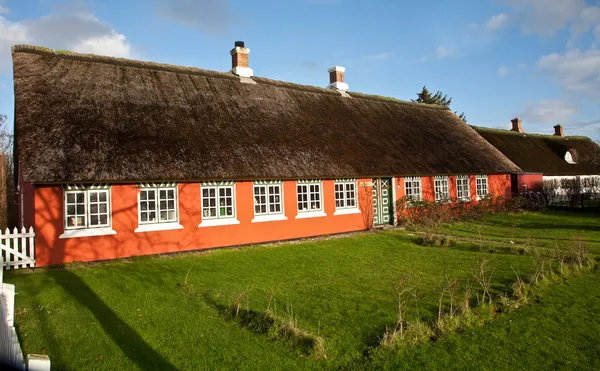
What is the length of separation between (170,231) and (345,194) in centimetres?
732

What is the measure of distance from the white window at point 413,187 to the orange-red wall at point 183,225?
8.35 feet

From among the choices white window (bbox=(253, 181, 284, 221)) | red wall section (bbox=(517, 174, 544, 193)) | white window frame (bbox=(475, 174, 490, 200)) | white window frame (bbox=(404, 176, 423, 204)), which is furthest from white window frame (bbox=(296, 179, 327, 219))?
red wall section (bbox=(517, 174, 544, 193))

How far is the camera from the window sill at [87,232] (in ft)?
37.4

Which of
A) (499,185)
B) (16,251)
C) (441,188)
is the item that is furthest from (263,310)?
(499,185)

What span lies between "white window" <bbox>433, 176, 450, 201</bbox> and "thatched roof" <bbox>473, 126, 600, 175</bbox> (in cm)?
1122

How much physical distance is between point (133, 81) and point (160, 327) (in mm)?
10760

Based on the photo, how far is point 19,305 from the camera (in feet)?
25.0

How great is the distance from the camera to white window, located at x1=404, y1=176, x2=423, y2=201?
63.7ft

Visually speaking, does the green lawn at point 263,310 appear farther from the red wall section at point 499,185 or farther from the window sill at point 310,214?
the red wall section at point 499,185

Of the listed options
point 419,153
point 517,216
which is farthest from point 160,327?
point 517,216

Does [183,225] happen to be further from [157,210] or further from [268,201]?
[268,201]

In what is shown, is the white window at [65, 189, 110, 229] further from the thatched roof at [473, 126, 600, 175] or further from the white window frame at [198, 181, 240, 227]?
the thatched roof at [473, 126, 600, 175]

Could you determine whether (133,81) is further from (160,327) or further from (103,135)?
(160,327)

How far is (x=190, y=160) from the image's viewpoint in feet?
42.7
